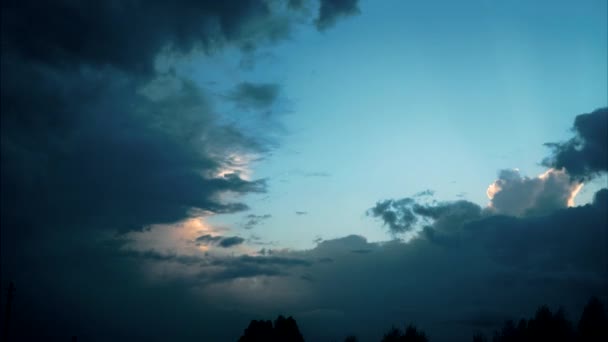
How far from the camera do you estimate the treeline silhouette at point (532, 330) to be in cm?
7131

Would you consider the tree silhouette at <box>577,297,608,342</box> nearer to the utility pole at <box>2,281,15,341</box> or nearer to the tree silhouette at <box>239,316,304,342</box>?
the tree silhouette at <box>239,316,304,342</box>

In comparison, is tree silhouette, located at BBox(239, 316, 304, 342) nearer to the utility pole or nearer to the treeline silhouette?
the treeline silhouette

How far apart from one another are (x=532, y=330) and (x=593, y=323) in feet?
34.0

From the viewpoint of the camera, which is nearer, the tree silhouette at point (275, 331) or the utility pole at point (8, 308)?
the utility pole at point (8, 308)

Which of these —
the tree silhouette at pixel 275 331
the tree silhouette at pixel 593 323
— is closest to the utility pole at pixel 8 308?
the tree silhouette at pixel 275 331

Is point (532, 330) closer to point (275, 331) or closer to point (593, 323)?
point (593, 323)

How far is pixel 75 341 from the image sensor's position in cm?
8900

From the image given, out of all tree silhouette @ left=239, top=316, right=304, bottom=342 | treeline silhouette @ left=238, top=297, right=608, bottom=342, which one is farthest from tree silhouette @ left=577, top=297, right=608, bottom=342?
tree silhouette @ left=239, top=316, right=304, bottom=342

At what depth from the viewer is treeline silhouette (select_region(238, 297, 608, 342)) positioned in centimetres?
7131

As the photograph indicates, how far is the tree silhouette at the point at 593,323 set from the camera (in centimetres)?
6794

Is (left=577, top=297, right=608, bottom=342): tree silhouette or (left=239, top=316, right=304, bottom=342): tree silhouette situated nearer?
(left=577, top=297, right=608, bottom=342): tree silhouette

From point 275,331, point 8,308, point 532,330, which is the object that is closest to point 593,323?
point 532,330

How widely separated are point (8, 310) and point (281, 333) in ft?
148

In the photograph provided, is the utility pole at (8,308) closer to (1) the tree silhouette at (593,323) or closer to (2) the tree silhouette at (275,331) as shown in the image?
(2) the tree silhouette at (275,331)
